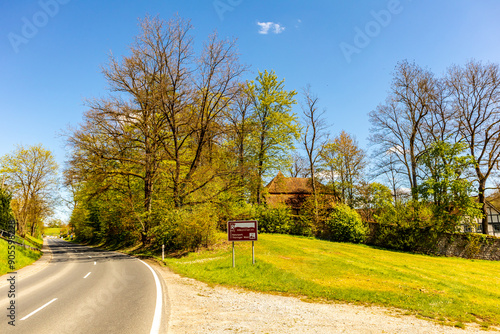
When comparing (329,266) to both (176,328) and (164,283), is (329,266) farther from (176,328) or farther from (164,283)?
(176,328)

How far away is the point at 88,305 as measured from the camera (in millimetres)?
8094

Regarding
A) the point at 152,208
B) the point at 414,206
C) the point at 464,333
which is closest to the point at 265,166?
the point at 152,208

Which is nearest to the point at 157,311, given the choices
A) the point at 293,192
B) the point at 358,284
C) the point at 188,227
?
the point at 358,284

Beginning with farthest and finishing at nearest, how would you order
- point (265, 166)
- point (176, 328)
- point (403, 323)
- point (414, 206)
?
point (265, 166) → point (414, 206) → point (403, 323) → point (176, 328)

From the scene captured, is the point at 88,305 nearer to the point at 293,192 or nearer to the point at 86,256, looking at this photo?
the point at 86,256

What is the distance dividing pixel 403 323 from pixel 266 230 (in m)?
27.0

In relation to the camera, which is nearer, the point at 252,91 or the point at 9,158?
the point at 252,91

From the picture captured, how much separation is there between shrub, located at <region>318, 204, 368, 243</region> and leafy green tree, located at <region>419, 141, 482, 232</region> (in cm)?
722

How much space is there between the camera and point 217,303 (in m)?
8.69

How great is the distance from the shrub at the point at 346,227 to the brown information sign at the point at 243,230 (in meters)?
19.1

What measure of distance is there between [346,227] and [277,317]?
2632 cm

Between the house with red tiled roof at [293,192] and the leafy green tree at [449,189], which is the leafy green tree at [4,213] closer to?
the house with red tiled roof at [293,192]

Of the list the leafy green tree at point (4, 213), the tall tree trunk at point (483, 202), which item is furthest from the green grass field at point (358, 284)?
the leafy green tree at point (4, 213)

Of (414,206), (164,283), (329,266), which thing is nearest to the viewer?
(164,283)
